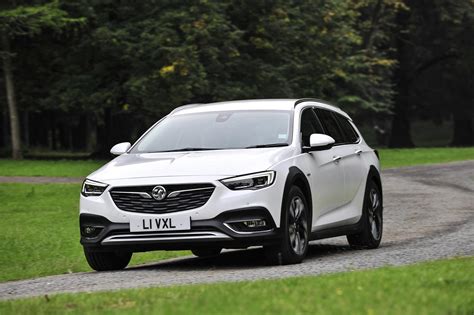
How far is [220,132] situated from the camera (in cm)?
1242

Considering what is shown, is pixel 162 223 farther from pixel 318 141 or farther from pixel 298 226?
pixel 318 141

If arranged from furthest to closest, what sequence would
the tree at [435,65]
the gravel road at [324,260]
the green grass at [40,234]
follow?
the tree at [435,65] → the green grass at [40,234] → the gravel road at [324,260]

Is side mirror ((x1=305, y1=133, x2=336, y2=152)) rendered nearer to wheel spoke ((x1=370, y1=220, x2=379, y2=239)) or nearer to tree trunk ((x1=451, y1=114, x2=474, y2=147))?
wheel spoke ((x1=370, y1=220, x2=379, y2=239))

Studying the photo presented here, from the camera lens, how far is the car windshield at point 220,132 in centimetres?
1221

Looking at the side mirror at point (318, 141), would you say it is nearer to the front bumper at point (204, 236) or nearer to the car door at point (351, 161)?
the car door at point (351, 161)

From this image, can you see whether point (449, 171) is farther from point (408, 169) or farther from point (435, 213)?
point (435, 213)

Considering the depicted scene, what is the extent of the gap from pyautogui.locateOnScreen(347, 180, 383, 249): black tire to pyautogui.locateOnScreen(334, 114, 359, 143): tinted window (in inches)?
22.6

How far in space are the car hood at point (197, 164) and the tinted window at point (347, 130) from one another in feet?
7.87

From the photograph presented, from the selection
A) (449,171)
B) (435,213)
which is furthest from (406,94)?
(435,213)

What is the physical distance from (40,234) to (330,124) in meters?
6.16

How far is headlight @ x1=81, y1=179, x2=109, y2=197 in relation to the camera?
1146 centimetres

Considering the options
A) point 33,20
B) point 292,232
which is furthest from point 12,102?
point 292,232

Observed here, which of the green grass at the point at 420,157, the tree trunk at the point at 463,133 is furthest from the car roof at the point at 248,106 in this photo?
the tree trunk at the point at 463,133

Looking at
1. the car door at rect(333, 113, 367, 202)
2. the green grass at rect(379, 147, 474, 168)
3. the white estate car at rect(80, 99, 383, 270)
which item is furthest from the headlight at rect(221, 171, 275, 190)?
the green grass at rect(379, 147, 474, 168)
